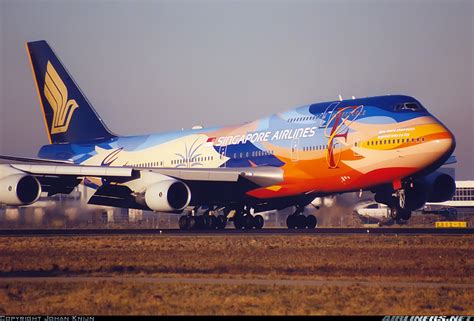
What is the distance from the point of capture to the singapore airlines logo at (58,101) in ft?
179

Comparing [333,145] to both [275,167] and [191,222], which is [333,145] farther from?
[191,222]

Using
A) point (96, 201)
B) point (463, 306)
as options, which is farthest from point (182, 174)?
point (463, 306)

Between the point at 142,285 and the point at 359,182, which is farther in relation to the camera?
the point at 359,182

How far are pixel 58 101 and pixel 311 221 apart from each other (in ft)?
59.4

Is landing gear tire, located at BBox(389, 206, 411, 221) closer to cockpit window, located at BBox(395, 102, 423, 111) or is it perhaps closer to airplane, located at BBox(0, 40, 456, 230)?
airplane, located at BBox(0, 40, 456, 230)

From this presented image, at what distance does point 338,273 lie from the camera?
23.7 m

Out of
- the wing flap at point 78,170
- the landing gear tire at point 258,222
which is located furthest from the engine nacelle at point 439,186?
the wing flap at point 78,170

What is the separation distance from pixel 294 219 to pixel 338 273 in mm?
21954

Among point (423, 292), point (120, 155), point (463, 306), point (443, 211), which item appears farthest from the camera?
point (443, 211)

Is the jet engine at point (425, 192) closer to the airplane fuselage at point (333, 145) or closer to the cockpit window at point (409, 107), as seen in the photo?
the airplane fuselage at point (333, 145)

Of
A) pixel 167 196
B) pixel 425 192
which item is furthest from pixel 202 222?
pixel 425 192

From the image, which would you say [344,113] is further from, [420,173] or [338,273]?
[338,273]

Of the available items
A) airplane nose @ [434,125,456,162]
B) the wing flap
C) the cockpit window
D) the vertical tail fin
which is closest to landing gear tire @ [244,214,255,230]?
the wing flap

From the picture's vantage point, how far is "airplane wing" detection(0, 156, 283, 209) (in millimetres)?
42000
